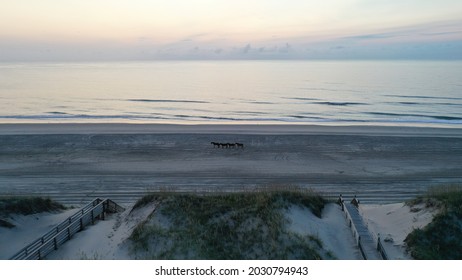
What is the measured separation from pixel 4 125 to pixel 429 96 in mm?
59581

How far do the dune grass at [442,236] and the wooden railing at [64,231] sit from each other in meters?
10.3

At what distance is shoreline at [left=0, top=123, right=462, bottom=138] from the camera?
33688 mm

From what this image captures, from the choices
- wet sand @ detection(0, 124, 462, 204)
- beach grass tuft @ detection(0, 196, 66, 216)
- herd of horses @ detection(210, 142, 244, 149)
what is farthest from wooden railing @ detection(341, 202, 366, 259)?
herd of horses @ detection(210, 142, 244, 149)

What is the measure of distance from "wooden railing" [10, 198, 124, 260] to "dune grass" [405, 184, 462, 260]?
1029 centimetres

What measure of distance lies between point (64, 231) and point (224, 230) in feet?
16.2

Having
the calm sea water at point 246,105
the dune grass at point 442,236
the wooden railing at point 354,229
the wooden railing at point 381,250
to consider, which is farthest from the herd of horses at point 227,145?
the wooden railing at point 381,250

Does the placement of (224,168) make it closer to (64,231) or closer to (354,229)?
(354,229)

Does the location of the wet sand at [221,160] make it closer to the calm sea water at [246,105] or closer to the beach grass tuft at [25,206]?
the beach grass tuft at [25,206]

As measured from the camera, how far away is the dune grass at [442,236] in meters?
10.3

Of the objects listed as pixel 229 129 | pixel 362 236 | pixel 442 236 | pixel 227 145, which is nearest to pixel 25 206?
pixel 362 236

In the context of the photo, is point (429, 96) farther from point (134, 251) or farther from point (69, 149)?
point (134, 251)

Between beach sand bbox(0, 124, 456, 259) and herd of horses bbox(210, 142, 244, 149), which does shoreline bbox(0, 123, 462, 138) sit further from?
herd of horses bbox(210, 142, 244, 149)

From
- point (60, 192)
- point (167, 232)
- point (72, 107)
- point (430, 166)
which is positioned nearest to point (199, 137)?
point (60, 192)

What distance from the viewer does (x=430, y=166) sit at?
23.2 m
